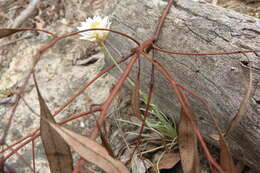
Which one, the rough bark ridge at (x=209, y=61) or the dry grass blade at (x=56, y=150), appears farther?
the rough bark ridge at (x=209, y=61)

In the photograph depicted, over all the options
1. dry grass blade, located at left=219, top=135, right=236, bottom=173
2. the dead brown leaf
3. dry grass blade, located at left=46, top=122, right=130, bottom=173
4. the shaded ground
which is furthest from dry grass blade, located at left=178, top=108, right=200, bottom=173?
the shaded ground

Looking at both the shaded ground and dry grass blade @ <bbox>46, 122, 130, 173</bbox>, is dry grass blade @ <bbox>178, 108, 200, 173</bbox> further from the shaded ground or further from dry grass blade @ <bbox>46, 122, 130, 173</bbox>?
the shaded ground

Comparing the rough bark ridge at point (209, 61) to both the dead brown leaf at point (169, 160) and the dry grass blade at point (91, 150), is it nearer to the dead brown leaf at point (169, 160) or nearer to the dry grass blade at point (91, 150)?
the dead brown leaf at point (169, 160)

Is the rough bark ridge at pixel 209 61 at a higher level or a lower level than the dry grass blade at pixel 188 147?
higher

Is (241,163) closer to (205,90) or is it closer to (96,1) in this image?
(205,90)

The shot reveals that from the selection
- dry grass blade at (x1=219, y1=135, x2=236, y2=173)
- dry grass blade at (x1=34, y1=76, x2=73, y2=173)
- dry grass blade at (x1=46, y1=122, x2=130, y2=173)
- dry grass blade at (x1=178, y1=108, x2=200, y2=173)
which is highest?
dry grass blade at (x1=34, y1=76, x2=73, y2=173)

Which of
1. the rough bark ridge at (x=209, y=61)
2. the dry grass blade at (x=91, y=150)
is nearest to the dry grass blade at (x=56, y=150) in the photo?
the dry grass blade at (x=91, y=150)

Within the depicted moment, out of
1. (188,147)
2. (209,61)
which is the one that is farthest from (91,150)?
(209,61)
